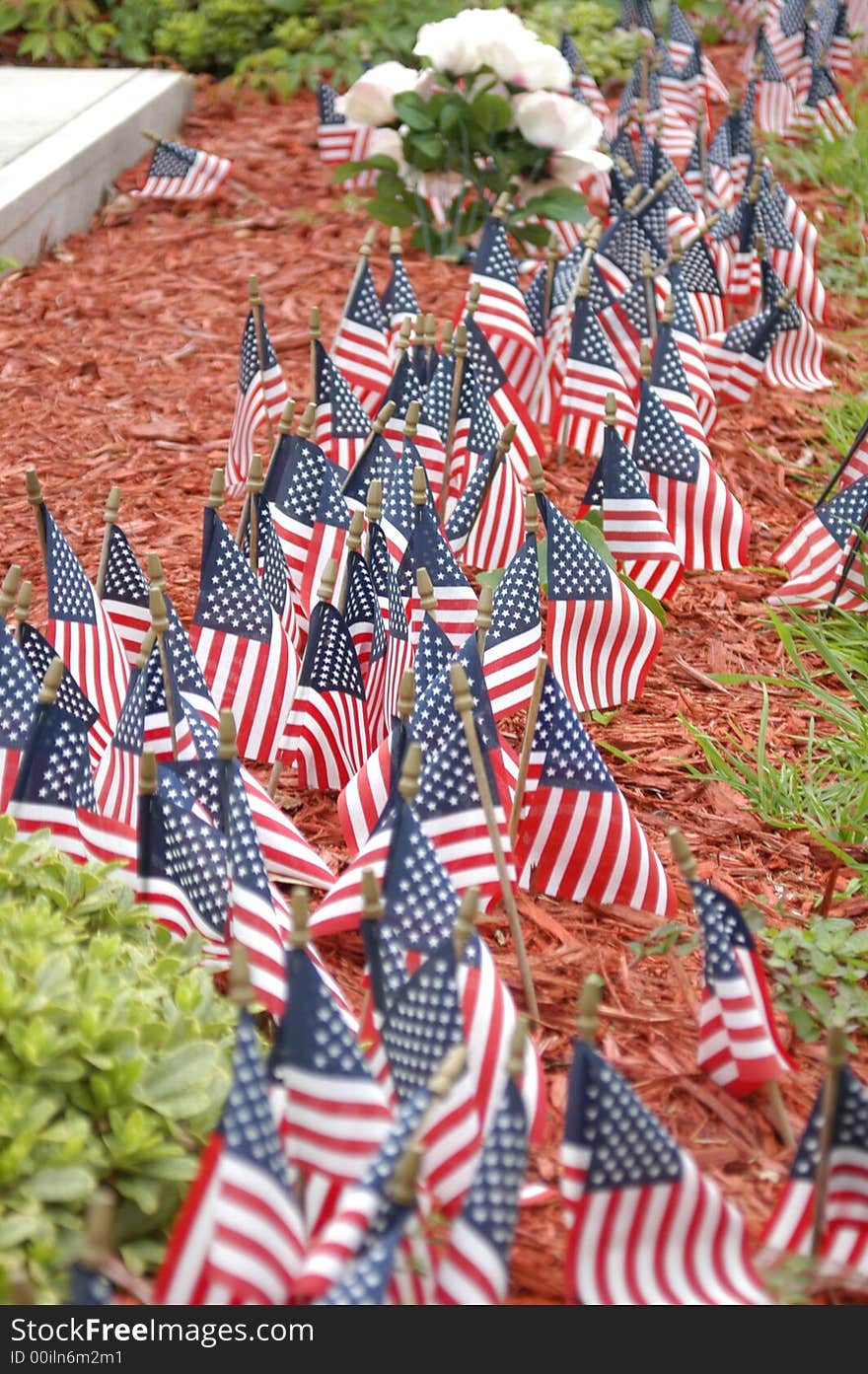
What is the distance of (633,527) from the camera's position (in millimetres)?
4000

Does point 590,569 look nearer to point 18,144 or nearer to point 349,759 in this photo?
point 349,759

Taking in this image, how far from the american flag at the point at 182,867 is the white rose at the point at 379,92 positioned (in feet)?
13.5

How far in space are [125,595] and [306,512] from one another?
0.56 metres

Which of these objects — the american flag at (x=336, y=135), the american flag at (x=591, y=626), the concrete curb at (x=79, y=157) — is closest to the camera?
the american flag at (x=591, y=626)

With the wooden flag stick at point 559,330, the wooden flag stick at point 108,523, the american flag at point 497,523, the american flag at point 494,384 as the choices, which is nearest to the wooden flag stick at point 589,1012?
the wooden flag stick at point 108,523

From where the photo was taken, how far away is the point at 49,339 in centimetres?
605

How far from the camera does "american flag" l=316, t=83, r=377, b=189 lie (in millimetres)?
7330

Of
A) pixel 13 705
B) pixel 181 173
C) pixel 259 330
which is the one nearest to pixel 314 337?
pixel 259 330

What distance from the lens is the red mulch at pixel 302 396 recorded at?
109 inches

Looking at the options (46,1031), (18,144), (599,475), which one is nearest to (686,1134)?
(46,1031)

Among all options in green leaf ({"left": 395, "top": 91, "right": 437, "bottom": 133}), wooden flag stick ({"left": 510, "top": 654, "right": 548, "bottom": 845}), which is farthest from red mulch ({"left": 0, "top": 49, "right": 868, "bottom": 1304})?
green leaf ({"left": 395, "top": 91, "right": 437, "bottom": 133})

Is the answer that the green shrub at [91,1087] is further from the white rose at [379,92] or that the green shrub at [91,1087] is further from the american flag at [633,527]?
the white rose at [379,92]

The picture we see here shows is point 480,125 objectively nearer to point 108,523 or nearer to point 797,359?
point 797,359

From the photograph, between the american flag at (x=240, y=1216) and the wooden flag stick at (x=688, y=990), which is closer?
the american flag at (x=240, y=1216)
